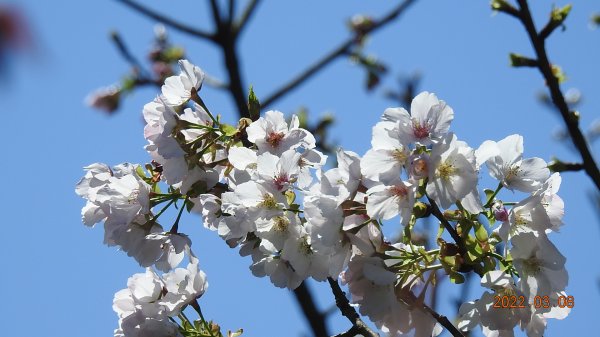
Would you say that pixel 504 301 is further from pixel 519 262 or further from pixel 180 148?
pixel 180 148

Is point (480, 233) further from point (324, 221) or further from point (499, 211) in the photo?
point (324, 221)

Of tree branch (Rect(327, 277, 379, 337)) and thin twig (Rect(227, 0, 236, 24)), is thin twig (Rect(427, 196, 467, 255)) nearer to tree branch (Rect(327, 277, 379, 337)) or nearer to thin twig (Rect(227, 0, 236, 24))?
tree branch (Rect(327, 277, 379, 337))

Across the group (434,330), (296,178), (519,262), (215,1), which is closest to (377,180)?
(296,178)

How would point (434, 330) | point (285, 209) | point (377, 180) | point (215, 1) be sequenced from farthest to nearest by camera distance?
1. point (215, 1)
2. point (434, 330)
3. point (285, 209)
4. point (377, 180)

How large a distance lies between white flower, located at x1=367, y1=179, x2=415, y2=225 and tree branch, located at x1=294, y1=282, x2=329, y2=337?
213 centimetres

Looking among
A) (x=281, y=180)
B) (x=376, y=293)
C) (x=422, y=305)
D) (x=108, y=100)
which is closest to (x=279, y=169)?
(x=281, y=180)

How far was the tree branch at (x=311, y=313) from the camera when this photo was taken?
3.70 m

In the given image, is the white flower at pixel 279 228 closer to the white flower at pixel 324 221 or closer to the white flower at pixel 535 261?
the white flower at pixel 324 221

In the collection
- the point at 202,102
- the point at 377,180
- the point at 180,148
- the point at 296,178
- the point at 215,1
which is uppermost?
the point at 215,1

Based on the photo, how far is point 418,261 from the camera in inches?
68.1

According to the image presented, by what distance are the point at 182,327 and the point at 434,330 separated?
0.61 m

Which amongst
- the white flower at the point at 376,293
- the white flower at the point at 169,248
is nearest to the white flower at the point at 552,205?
the white flower at the point at 376,293

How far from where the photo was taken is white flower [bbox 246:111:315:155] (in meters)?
1.80
